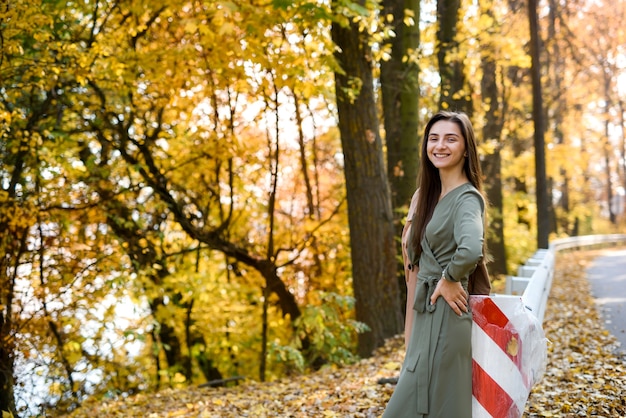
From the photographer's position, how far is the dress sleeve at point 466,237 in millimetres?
3363

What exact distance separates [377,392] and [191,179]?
6.54m

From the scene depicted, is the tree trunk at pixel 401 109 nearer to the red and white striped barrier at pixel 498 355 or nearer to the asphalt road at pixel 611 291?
the asphalt road at pixel 611 291

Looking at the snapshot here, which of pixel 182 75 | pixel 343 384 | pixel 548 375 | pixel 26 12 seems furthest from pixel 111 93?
pixel 548 375

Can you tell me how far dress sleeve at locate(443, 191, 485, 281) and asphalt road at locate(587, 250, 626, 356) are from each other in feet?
16.3

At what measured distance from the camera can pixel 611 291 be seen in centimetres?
1380

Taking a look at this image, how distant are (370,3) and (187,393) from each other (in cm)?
553

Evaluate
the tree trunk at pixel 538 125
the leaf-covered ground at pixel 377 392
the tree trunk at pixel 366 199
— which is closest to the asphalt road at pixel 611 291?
the leaf-covered ground at pixel 377 392

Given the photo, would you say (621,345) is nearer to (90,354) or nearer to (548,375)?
(548,375)

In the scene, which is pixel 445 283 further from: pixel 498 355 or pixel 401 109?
pixel 401 109

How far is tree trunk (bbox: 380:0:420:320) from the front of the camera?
12.3m

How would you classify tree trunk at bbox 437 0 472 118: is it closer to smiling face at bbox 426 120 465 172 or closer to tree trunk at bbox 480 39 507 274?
tree trunk at bbox 480 39 507 274

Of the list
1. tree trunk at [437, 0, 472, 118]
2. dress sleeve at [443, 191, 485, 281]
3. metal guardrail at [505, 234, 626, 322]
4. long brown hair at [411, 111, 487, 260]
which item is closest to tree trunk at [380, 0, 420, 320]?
tree trunk at [437, 0, 472, 118]

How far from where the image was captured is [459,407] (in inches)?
138

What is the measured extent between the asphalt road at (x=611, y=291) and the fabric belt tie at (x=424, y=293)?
4.83 metres
